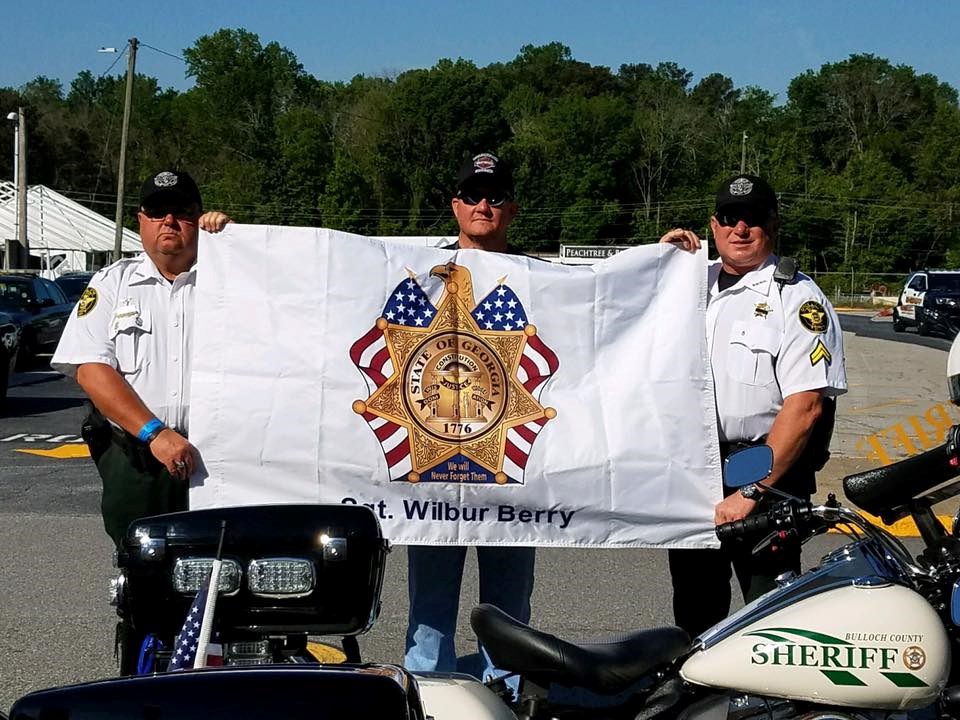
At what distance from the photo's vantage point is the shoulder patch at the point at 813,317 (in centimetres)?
414

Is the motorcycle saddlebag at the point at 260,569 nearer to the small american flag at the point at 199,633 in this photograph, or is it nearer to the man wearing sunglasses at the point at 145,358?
the small american flag at the point at 199,633

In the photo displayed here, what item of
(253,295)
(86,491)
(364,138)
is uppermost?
(364,138)

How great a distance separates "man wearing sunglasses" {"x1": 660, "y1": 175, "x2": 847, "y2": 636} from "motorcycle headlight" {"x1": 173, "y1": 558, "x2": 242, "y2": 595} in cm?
175

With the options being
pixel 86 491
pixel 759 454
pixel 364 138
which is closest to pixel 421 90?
pixel 364 138

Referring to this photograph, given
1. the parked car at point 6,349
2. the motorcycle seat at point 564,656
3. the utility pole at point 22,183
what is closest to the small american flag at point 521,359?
the motorcycle seat at point 564,656

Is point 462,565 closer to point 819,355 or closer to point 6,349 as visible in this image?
point 819,355

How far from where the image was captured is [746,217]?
4.26 metres

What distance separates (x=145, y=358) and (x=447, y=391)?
41.2 inches

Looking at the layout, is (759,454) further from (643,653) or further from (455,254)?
(455,254)

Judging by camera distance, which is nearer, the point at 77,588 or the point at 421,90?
the point at 77,588

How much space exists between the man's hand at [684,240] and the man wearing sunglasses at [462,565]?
579 millimetres

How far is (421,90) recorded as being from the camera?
93562 mm

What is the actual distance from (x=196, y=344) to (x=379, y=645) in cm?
209

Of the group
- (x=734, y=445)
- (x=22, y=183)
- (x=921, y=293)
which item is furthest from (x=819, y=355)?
(x=22, y=183)
